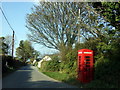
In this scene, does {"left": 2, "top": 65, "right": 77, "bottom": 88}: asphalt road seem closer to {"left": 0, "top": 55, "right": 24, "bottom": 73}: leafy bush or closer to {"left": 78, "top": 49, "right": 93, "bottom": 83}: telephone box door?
{"left": 78, "top": 49, "right": 93, "bottom": 83}: telephone box door

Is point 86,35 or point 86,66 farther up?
point 86,35

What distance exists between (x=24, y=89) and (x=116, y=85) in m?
5.04

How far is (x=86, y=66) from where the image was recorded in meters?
13.1

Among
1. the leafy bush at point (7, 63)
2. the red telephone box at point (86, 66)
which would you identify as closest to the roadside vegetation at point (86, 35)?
the red telephone box at point (86, 66)

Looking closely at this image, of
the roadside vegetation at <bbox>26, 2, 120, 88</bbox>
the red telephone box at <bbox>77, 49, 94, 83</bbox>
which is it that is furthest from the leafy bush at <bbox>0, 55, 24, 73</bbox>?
the red telephone box at <bbox>77, 49, 94, 83</bbox>

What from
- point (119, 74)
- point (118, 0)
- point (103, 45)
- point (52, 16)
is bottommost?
point (119, 74)

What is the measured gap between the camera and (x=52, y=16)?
106ft

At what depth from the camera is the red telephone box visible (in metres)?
12.7

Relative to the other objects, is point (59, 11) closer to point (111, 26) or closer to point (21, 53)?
point (111, 26)

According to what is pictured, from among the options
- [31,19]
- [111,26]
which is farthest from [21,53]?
[111,26]

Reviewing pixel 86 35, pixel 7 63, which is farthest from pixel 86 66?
pixel 7 63

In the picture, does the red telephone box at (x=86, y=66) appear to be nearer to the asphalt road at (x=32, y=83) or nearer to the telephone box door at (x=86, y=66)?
the telephone box door at (x=86, y=66)

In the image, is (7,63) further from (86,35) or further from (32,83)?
(32,83)

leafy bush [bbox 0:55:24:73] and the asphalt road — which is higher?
leafy bush [bbox 0:55:24:73]
